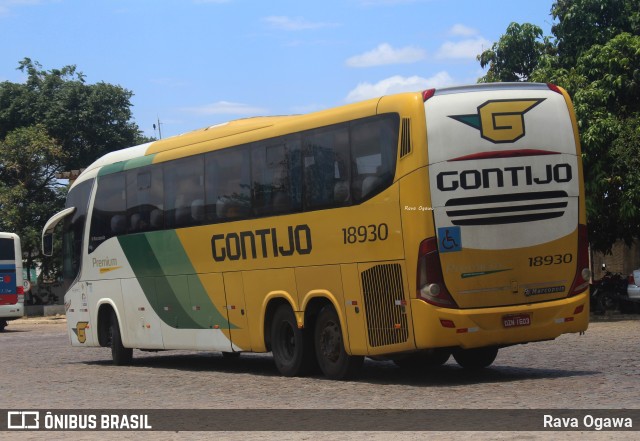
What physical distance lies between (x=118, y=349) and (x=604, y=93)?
1456 centimetres

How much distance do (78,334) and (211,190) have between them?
244 inches

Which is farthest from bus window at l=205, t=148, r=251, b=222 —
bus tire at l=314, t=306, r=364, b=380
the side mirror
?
the side mirror

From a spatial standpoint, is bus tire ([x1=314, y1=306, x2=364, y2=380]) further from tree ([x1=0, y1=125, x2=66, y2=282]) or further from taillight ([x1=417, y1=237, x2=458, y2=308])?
tree ([x1=0, y1=125, x2=66, y2=282])

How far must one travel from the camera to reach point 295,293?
16156 mm

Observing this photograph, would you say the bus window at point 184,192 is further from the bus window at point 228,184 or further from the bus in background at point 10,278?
the bus in background at point 10,278

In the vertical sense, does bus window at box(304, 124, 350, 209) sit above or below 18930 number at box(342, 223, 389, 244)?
above

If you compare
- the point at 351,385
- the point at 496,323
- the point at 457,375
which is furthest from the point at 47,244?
the point at 496,323

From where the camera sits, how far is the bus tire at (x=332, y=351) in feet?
50.5

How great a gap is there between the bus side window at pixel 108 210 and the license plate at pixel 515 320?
876 centimetres

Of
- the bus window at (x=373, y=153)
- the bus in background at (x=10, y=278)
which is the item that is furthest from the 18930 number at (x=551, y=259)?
the bus in background at (x=10, y=278)

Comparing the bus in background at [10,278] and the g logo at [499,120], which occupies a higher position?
the g logo at [499,120]

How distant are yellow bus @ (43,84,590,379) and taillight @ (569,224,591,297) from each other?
2 cm

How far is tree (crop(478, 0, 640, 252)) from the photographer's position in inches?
1109

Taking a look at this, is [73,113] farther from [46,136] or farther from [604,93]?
[604,93]
